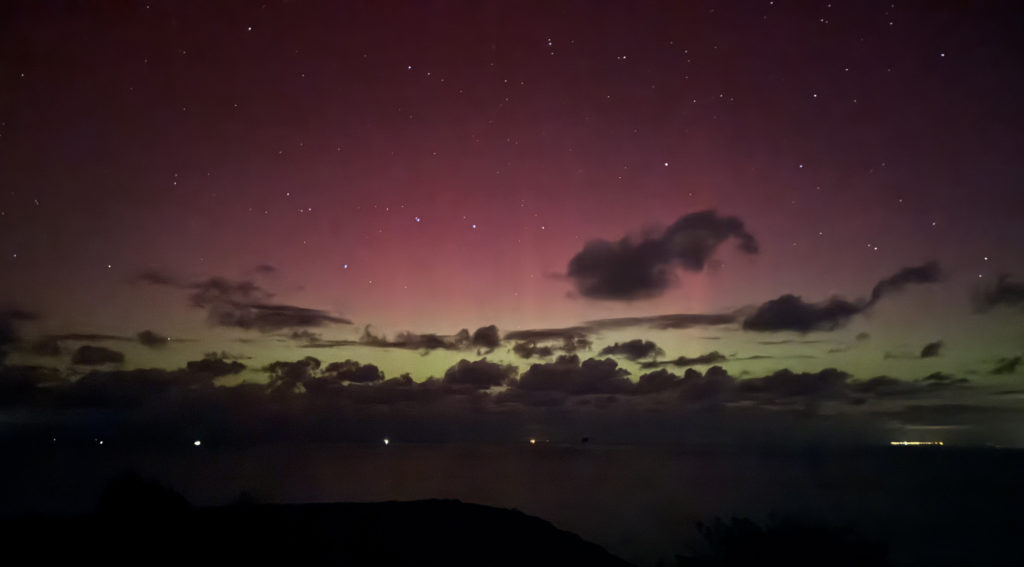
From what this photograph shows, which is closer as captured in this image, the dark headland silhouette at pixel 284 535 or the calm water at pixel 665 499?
the dark headland silhouette at pixel 284 535

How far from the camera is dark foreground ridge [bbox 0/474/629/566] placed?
9.08m

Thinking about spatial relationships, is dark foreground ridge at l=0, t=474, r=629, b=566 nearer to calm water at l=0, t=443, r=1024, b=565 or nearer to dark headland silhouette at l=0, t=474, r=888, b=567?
dark headland silhouette at l=0, t=474, r=888, b=567

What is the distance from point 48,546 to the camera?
9078mm

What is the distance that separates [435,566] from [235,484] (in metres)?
55.5

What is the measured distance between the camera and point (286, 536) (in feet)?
33.3

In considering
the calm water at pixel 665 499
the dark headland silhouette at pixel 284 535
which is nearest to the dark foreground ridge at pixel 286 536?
the dark headland silhouette at pixel 284 535

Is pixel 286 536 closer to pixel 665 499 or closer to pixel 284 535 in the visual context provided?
pixel 284 535

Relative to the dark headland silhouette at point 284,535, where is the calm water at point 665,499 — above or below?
below

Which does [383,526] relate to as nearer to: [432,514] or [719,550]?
[432,514]

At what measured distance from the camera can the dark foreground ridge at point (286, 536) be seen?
9.08m

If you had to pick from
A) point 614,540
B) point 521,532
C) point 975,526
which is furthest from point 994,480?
point 521,532

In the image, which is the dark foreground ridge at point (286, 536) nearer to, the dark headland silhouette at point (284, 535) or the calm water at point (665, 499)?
the dark headland silhouette at point (284, 535)

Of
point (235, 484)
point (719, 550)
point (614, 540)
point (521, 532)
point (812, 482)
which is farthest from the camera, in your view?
point (812, 482)

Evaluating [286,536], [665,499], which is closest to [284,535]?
[286,536]
